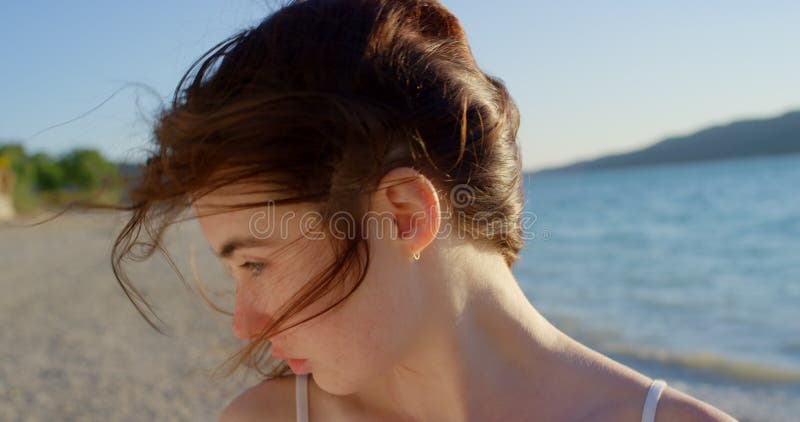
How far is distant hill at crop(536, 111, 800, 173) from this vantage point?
139 ft

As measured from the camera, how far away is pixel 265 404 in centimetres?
177

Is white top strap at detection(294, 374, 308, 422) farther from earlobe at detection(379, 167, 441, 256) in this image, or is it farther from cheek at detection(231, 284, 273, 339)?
earlobe at detection(379, 167, 441, 256)

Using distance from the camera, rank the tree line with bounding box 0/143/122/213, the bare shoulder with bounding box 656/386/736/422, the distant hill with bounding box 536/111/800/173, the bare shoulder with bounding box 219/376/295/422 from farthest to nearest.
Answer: the distant hill with bounding box 536/111/800/173 → the tree line with bounding box 0/143/122/213 → the bare shoulder with bounding box 219/376/295/422 → the bare shoulder with bounding box 656/386/736/422

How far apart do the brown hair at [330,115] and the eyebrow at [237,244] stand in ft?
0.35

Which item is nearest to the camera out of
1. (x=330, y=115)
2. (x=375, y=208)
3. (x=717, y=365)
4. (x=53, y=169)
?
(x=330, y=115)

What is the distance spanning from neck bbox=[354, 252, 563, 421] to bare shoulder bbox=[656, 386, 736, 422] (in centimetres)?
25

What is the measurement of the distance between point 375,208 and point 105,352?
5.08 metres

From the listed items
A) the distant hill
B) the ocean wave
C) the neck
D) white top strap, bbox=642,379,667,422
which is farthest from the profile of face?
the distant hill

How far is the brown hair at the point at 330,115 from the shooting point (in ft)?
4.32

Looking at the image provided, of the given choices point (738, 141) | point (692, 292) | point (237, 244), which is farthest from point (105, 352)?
point (738, 141)

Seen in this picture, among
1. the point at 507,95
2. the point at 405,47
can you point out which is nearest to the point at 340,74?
the point at 405,47

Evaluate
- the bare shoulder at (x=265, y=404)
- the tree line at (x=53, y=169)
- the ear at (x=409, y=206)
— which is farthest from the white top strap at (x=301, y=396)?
the tree line at (x=53, y=169)

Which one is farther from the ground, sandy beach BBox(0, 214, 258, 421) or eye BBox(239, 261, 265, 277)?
eye BBox(239, 261, 265, 277)

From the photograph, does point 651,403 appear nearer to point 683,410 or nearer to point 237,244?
point 683,410
